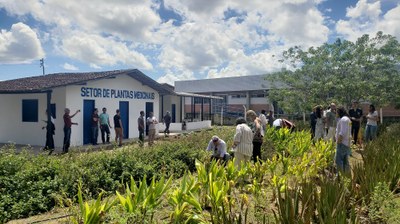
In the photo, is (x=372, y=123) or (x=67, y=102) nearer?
(x=372, y=123)

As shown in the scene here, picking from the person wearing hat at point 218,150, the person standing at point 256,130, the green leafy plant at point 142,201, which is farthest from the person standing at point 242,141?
the green leafy plant at point 142,201

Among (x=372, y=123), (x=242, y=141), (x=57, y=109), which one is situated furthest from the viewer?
(x=57, y=109)

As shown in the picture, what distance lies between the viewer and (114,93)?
1630cm

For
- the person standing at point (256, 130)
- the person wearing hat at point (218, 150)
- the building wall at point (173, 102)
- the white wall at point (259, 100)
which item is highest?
the white wall at point (259, 100)

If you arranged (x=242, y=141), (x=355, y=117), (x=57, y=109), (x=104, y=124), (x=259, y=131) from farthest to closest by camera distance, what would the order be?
1. (x=104, y=124)
2. (x=57, y=109)
3. (x=355, y=117)
4. (x=259, y=131)
5. (x=242, y=141)

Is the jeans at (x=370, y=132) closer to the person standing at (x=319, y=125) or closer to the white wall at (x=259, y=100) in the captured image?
the person standing at (x=319, y=125)

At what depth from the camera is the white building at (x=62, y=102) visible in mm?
13719

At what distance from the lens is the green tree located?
17.3m

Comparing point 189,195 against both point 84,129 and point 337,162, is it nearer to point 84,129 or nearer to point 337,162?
point 337,162

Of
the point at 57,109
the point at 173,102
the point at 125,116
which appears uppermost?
the point at 173,102

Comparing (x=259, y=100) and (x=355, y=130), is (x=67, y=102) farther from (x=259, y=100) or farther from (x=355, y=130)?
(x=259, y=100)

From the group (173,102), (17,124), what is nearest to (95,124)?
(17,124)

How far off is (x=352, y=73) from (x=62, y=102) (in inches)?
584

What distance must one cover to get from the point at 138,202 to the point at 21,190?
3004 mm
